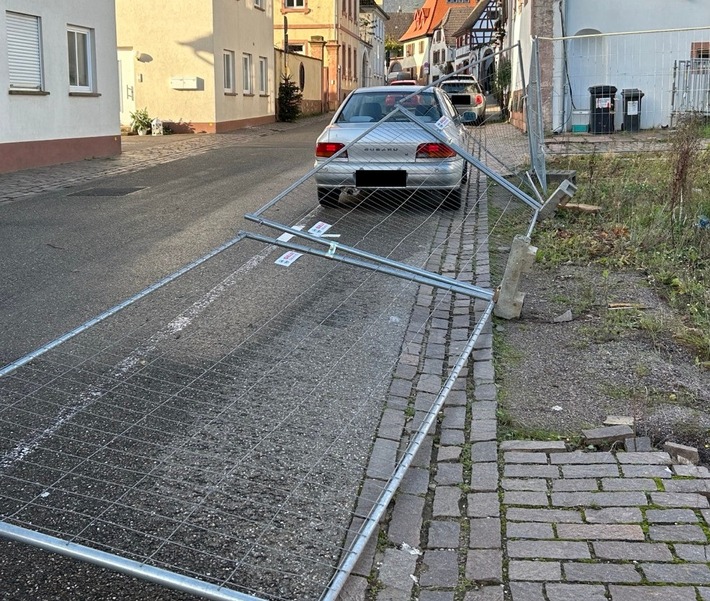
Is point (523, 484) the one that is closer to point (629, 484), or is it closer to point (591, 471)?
point (591, 471)

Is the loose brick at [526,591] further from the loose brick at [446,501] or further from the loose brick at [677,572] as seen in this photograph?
the loose brick at [446,501]

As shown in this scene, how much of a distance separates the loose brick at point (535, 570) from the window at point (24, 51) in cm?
1639

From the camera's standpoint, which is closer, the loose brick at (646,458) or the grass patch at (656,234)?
the loose brick at (646,458)

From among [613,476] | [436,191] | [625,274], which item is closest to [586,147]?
[436,191]

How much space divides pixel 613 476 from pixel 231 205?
9564 mm

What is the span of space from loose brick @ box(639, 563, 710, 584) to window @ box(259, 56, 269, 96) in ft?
111

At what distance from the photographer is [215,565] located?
11.0 ft

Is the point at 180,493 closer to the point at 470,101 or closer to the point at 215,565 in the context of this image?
the point at 215,565

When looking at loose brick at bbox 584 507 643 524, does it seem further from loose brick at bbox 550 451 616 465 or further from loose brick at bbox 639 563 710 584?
loose brick at bbox 550 451 616 465

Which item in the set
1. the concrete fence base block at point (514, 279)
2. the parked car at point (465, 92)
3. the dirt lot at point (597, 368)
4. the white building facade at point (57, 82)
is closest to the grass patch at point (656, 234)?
the dirt lot at point (597, 368)

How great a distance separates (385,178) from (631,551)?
321 inches

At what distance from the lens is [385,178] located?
36.5 feet

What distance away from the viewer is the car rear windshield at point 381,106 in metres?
12.1

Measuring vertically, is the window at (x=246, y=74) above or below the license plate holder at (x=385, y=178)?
above
